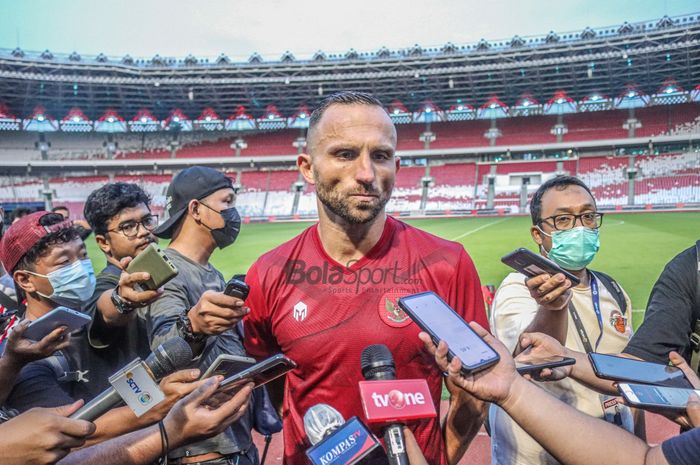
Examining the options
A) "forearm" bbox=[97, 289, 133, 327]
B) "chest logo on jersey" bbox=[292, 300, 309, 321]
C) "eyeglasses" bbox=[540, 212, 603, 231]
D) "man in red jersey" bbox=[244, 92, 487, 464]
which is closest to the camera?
"man in red jersey" bbox=[244, 92, 487, 464]

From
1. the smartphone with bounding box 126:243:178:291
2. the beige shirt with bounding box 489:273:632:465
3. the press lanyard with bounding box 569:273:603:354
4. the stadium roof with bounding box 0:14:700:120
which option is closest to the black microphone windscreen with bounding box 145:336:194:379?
the smartphone with bounding box 126:243:178:291

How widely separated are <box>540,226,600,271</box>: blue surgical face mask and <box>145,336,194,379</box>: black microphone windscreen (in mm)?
2576

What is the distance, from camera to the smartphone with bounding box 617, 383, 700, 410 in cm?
160

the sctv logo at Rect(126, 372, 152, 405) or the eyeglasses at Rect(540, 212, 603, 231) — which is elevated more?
the eyeglasses at Rect(540, 212, 603, 231)

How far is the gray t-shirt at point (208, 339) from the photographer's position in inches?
106

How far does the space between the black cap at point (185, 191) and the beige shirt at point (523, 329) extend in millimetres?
2392

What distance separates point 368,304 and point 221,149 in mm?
54848

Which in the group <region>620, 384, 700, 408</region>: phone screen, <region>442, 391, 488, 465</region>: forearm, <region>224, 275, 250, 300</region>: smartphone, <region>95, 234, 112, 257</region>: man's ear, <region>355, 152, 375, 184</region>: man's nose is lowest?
<region>442, 391, 488, 465</region>: forearm

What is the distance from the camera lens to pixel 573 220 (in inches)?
132

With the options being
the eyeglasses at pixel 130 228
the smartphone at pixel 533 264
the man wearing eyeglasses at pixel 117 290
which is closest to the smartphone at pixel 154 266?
the man wearing eyeglasses at pixel 117 290

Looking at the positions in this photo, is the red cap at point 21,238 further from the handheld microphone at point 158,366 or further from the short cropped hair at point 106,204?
the handheld microphone at point 158,366

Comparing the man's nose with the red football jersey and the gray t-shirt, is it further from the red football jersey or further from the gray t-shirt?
the gray t-shirt

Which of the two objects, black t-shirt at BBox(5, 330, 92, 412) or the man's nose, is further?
black t-shirt at BBox(5, 330, 92, 412)

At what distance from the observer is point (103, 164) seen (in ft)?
169
